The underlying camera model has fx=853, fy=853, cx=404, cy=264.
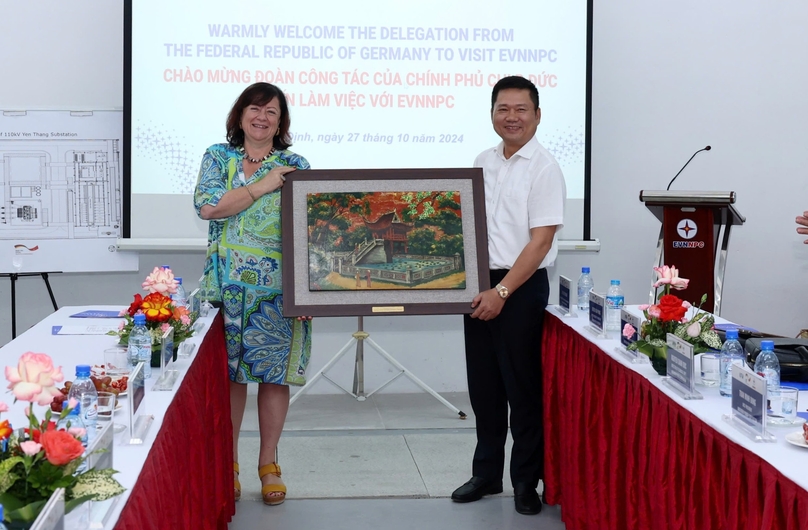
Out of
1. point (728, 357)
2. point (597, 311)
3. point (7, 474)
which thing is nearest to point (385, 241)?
point (597, 311)

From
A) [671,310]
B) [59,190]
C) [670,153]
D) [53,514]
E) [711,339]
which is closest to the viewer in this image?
[53,514]

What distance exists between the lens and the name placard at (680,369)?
6.85 ft

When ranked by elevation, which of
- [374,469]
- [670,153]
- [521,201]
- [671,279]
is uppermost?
[670,153]

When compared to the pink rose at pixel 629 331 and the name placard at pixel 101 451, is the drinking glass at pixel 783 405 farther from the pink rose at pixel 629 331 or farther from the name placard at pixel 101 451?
the name placard at pixel 101 451

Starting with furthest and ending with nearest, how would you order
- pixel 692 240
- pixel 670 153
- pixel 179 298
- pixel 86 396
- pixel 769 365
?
pixel 670 153 < pixel 692 240 < pixel 179 298 < pixel 769 365 < pixel 86 396

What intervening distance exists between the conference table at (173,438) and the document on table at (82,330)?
3 cm

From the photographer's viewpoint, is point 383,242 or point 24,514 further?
point 383,242

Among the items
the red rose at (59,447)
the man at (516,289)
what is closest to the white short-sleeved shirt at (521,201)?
the man at (516,289)

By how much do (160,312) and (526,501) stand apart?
1.61 m

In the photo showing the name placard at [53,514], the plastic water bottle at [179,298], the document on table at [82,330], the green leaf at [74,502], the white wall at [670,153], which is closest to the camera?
the name placard at [53,514]

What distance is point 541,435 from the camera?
3.24m

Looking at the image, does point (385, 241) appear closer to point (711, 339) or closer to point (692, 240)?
point (711, 339)

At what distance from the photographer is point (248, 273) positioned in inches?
123

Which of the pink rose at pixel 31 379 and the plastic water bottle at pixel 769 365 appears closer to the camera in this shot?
the pink rose at pixel 31 379
